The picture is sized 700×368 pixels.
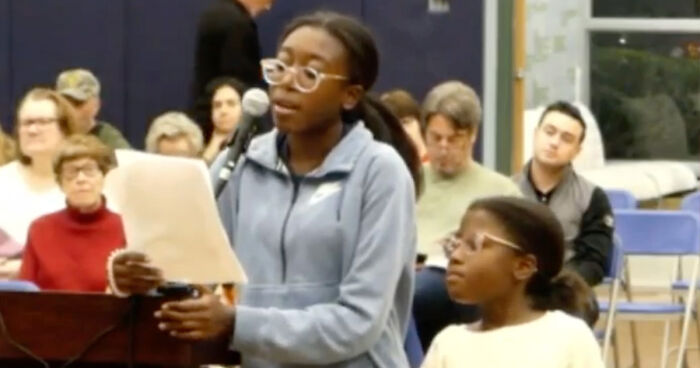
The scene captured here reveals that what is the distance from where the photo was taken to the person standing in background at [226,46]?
29.1ft

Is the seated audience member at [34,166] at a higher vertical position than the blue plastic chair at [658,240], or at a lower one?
higher

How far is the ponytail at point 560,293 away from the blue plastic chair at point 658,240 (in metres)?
4.19

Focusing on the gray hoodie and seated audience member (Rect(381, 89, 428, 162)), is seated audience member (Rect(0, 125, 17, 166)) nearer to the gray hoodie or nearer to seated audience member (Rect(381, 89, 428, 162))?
seated audience member (Rect(381, 89, 428, 162))

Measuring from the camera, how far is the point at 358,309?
10.2 ft

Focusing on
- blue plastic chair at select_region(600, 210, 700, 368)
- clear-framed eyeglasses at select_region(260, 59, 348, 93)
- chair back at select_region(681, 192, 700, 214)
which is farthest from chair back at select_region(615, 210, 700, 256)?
clear-framed eyeglasses at select_region(260, 59, 348, 93)

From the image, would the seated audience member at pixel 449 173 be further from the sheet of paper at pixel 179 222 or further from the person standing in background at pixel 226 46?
the sheet of paper at pixel 179 222

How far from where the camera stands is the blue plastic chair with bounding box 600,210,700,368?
774 centimetres

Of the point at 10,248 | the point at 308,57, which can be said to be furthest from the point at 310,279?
the point at 10,248

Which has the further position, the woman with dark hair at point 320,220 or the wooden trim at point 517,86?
the wooden trim at point 517,86

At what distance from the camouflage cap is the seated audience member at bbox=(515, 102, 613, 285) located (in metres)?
2.27

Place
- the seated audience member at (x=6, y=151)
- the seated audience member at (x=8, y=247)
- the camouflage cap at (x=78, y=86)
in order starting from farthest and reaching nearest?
the camouflage cap at (x=78, y=86) < the seated audience member at (x=6, y=151) < the seated audience member at (x=8, y=247)

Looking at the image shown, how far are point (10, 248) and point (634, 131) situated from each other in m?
5.94

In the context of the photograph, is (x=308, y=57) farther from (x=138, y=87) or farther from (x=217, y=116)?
(x=138, y=87)

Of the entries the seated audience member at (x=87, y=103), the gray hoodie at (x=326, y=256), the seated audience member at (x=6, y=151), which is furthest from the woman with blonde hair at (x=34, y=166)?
the gray hoodie at (x=326, y=256)
